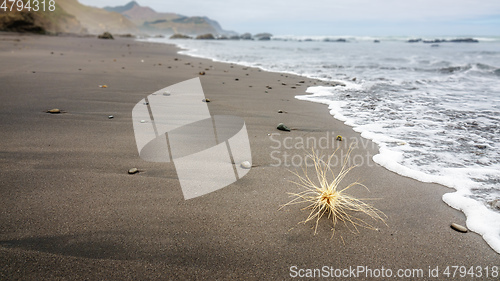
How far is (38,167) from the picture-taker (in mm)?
2232

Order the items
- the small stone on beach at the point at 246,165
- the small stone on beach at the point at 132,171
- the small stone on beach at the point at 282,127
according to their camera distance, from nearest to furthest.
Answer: the small stone on beach at the point at 132,171
the small stone on beach at the point at 246,165
the small stone on beach at the point at 282,127

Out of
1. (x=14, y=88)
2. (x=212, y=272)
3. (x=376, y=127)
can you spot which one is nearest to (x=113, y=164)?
(x=212, y=272)

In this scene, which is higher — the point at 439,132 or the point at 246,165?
the point at 439,132

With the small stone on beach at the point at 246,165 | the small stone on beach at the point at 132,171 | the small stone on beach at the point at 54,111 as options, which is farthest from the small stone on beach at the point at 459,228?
the small stone on beach at the point at 54,111

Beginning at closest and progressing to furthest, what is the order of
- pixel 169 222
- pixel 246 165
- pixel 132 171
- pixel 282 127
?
1. pixel 169 222
2. pixel 132 171
3. pixel 246 165
4. pixel 282 127

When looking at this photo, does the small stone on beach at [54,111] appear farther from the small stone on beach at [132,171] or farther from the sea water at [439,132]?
the sea water at [439,132]

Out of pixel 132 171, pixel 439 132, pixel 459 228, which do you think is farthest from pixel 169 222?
pixel 439 132

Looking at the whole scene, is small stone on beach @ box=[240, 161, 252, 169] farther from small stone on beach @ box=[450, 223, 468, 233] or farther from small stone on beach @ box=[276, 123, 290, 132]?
small stone on beach @ box=[450, 223, 468, 233]

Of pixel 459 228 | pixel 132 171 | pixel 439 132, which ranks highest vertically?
pixel 439 132

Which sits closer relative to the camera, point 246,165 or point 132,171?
point 132,171

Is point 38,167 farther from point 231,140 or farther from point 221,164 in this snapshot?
point 231,140

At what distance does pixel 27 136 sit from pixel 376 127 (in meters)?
4.21

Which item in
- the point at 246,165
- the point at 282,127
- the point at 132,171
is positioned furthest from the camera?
the point at 282,127

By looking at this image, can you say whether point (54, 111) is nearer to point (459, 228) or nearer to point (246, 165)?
point (246, 165)
